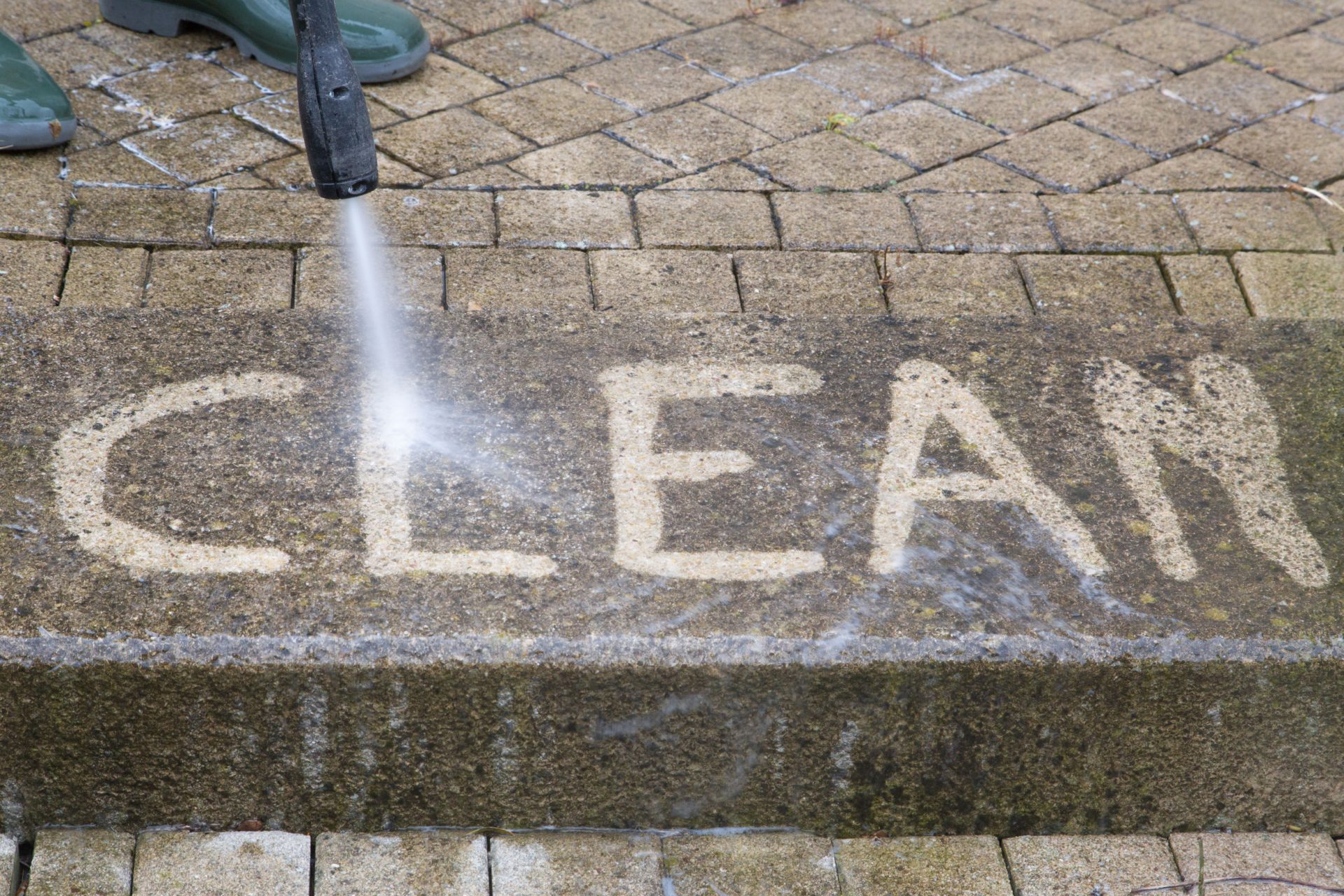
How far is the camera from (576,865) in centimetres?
189

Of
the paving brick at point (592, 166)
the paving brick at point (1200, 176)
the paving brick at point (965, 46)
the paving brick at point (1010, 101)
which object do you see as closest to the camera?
the paving brick at point (592, 166)

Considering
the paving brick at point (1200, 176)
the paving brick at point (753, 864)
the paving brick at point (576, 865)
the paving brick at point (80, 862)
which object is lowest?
the paving brick at point (753, 864)

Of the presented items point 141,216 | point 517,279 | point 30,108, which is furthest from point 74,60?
point 517,279

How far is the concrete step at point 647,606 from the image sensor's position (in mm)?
1798

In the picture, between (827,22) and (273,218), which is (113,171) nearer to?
(273,218)

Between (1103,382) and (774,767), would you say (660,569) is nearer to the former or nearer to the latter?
(774,767)

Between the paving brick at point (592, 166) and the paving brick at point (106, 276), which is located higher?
the paving brick at point (106, 276)

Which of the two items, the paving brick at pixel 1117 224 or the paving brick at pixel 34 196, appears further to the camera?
the paving brick at pixel 1117 224

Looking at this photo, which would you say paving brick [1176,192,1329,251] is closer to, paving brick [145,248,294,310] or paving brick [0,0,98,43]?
paving brick [145,248,294,310]

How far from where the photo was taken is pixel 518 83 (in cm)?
357

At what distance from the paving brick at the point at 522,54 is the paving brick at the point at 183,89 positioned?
613 millimetres

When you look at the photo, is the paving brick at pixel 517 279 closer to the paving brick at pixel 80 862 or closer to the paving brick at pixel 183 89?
the paving brick at pixel 183 89

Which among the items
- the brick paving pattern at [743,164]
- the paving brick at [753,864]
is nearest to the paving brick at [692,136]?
the brick paving pattern at [743,164]

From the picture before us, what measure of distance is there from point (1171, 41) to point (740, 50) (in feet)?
4.32
